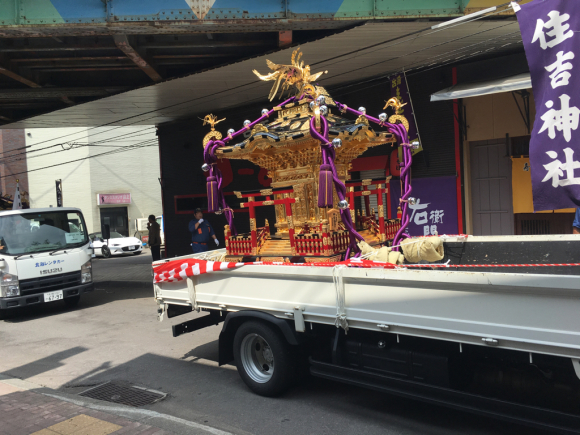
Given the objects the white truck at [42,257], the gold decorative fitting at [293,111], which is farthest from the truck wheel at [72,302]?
the gold decorative fitting at [293,111]

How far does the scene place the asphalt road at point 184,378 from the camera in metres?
4.10

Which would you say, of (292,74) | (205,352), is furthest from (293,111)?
(205,352)

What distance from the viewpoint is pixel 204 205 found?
623 inches

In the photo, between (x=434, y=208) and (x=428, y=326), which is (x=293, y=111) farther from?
(x=434, y=208)

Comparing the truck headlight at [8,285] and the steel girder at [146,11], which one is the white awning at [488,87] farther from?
the truck headlight at [8,285]

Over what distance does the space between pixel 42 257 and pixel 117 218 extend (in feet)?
67.5

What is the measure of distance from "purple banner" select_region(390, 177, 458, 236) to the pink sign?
73.7ft

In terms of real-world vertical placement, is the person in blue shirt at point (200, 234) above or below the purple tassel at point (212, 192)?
below

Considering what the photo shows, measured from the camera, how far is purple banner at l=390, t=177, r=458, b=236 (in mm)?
10023

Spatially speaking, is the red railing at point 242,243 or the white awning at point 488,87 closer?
the red railing at point 242,243

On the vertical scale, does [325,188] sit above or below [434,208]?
above

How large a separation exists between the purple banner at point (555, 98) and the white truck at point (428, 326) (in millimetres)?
690

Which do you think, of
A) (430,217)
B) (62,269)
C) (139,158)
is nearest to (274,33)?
(430,217)

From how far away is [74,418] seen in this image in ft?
14.3
